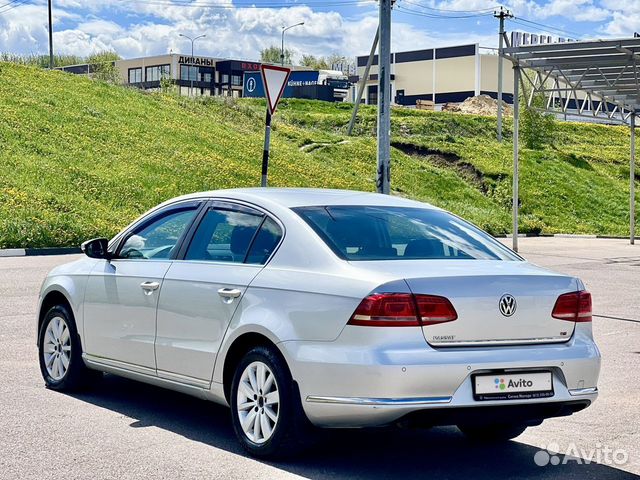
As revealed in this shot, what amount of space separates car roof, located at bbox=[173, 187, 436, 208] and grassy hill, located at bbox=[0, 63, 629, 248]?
1655cm

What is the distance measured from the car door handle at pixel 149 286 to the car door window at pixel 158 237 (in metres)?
0.24

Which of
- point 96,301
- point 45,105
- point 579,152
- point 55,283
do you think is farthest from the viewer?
point 579,152

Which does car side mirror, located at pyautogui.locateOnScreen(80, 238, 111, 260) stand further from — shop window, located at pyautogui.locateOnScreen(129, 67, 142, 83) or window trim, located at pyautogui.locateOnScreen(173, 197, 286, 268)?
shop window, located at pyautogui.locateOnScreen(129, 67, 142, 83)

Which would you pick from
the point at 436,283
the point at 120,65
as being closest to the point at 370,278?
the point at 436,283

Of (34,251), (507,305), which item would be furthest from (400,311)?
(34,251)

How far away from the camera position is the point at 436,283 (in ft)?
17.3

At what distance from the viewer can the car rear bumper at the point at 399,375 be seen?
5.07 metres

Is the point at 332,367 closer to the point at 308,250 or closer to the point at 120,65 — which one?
the point at 308,250

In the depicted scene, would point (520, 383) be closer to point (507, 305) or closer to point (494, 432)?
point (507, 305)

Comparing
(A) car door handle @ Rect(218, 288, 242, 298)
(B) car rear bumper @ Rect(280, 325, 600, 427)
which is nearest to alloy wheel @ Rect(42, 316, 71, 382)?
(A) car door handle @ Rect(218, 288, 242, 298)

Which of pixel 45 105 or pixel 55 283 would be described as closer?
pixel 55 283

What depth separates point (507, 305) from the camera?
5383 millimetres

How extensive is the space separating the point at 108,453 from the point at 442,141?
47365 mm

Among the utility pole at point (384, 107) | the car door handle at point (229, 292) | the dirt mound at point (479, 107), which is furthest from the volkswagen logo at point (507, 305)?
the dirt mound at point (479, 107)
